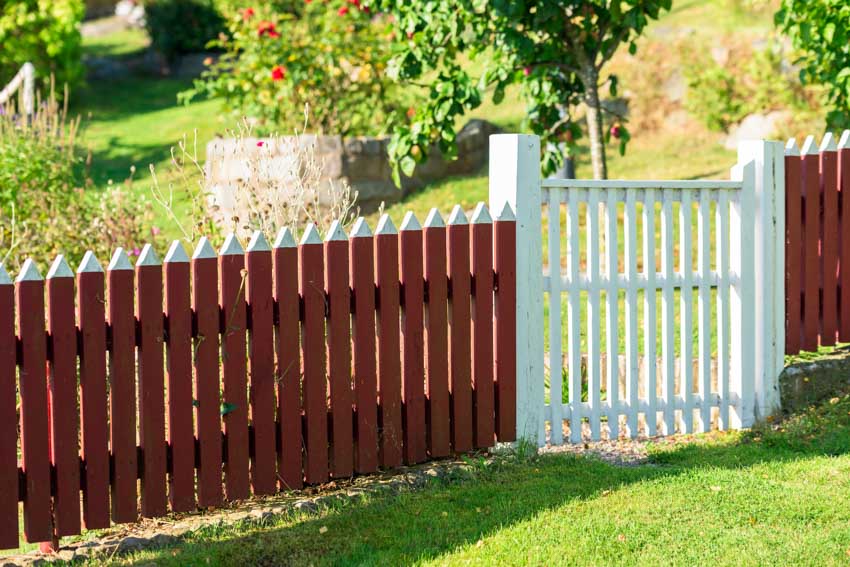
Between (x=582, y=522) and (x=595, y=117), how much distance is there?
209 inches

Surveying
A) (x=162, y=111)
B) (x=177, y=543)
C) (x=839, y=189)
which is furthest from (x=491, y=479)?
(x=162, y=111)

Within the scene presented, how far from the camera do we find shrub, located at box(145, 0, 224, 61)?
78.2ft

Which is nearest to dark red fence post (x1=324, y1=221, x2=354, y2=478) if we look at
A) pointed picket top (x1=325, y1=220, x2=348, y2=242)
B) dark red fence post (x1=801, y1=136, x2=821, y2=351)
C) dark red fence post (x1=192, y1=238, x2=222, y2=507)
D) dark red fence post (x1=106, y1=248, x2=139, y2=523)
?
pointed picket top (x1=325, y1=220, x2=348, y2=242)

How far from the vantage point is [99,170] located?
1533cm

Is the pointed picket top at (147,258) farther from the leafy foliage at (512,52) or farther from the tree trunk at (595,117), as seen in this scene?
the tree trunk at (595,117)

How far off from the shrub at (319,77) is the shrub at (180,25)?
1180 cm

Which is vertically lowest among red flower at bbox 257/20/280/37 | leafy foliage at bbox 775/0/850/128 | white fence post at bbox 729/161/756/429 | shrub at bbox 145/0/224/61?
white fence post at bbox 729/161/756/429

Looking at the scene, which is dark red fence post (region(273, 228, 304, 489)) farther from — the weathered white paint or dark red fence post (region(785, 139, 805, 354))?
dark red fence post (region(785, 139, 805, 354))

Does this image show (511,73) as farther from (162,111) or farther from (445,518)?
(162,111)

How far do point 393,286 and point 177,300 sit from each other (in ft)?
3.27

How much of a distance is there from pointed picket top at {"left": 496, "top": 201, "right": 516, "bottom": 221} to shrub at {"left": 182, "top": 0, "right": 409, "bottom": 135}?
6.85 meters

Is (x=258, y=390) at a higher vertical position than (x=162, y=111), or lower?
lower

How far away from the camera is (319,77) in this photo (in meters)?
11.8

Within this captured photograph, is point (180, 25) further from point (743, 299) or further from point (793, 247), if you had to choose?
point (743, 299)
